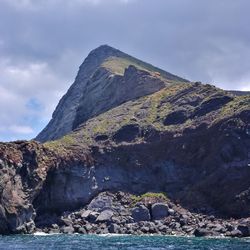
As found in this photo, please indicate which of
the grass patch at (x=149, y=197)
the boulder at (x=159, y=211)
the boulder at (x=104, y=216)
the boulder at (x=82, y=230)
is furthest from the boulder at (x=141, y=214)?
the boulder at (x=82, y=230)

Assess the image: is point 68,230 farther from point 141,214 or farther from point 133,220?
point 141,214

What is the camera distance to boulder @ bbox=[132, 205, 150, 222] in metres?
148

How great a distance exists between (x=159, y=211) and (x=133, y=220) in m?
8.30

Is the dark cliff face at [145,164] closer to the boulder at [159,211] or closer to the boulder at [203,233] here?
the boulder at [159,211]

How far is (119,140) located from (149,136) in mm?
11402

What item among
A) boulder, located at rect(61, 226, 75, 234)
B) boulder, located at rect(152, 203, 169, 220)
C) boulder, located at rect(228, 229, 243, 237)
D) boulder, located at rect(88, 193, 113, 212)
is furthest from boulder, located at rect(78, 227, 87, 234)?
boulder, located at rect(228, 229, 243, 237)

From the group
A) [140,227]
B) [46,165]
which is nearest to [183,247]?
[140,227]

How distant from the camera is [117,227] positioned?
455 feet

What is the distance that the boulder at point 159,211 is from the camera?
14875cm

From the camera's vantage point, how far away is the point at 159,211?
14950cm

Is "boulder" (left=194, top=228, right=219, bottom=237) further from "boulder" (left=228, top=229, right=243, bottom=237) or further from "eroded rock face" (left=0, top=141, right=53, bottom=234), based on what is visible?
"eroded rock face" (left=0, top=141, right=53, bottom=234)

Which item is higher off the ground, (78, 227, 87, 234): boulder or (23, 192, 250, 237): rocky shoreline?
(23, 192, 250, 237): rocky shoreline

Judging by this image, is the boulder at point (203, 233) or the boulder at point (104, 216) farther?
the boulder at point (104, 216)

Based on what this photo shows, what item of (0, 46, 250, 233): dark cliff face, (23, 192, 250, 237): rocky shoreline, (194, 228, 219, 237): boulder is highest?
(0, 46, 250, 233): dark cliff face
